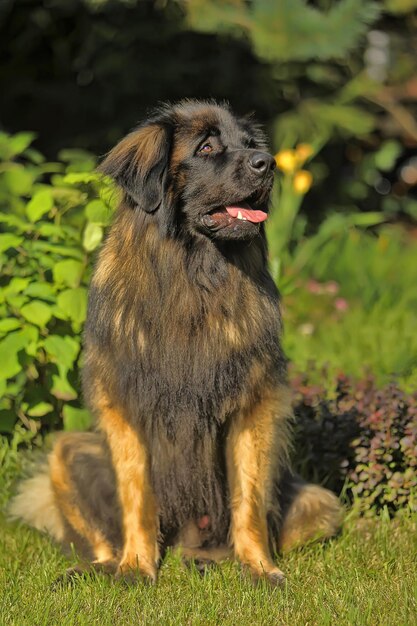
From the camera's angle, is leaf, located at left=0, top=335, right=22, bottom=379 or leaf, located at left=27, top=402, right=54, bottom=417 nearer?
leaf, located at left=0, top=335, right=22, bottom=379

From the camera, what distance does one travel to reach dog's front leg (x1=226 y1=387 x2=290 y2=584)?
408cm

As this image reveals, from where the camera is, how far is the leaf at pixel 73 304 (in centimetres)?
478

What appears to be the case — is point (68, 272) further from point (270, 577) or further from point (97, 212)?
point (270, 577)

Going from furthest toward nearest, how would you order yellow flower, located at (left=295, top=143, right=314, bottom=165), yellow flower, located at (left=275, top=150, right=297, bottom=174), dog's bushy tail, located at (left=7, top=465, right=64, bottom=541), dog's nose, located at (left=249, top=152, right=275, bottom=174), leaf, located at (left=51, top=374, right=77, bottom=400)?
1. yellow flower, located at (left=295, top=143, right=314, bottom=165)
2. yellow flower, located at (left=275, top=150, right=297, bottom=174)
3. leaf, located at (left=51, top=374, right=77, bottom=400)
4. dog's bushy tail, located at (left=7, top=465, right=64, bottom=541)
5. dog's nose, located at (left=249, top=152, right=275, bottom=174)

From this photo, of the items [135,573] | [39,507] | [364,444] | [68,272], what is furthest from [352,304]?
[135,573]

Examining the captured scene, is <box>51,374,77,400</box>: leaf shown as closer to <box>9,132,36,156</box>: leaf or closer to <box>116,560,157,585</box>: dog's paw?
<box>116,560,157,585</box>: dog's paw

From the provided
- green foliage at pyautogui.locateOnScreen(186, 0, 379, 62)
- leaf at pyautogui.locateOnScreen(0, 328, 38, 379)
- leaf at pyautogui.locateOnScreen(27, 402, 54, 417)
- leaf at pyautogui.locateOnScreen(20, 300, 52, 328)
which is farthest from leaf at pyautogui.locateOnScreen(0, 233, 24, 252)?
green foliage at pyautogui.locateOnScreen(186, 0, 379, 62)

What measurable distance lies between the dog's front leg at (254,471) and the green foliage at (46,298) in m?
1.07

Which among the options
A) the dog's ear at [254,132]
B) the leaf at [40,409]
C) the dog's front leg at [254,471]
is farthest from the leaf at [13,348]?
the dog's ear at [254,132]

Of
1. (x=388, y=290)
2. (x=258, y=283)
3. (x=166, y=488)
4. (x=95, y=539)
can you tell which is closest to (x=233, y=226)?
(x=258, y=283)

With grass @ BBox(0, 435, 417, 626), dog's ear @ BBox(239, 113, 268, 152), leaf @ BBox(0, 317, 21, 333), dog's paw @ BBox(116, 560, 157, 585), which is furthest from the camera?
leaf @ BBox(0, 317, 21, 333)

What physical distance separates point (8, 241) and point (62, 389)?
770 millimetres

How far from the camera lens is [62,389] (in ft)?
16.0

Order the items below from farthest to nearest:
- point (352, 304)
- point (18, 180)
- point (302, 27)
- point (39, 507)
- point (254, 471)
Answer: point (352, 304) → point (302, 27) → point (18, 180) → point (39, 507) → point (254, 471)
